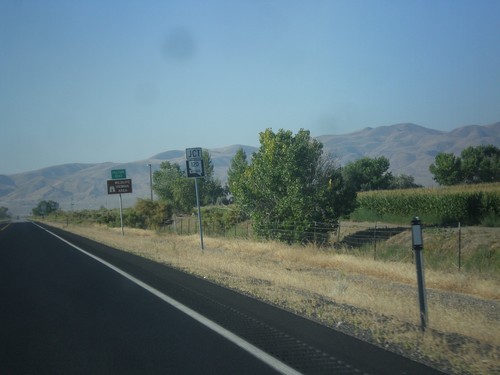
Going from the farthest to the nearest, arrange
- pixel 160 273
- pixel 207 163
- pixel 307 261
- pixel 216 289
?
pixel 207 163
pixel 307 261
pixel 160 273
pixel 216 289

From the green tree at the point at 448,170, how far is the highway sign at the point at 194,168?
51.8m

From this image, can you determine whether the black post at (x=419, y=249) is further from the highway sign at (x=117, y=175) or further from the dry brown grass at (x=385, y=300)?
the highway sign at (x=117, y=175)

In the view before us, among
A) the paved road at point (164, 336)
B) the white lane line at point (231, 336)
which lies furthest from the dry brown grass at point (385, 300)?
the white lane line at point (231, 336)

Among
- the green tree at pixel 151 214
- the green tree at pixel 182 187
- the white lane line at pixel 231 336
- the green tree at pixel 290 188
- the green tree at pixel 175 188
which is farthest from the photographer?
the green tree at pixel 182 187

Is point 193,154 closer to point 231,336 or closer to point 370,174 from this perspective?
point 231,336

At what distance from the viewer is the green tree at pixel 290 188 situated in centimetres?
3222

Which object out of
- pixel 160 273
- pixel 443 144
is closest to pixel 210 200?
pixel 160 273

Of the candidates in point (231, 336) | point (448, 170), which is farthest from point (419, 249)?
point (448, 170)

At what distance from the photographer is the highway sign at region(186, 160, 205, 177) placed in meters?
23.2

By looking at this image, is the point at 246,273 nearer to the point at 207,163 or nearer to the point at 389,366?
the point at 389,366

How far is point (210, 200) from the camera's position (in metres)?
95.5

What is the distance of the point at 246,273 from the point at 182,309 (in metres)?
6.39

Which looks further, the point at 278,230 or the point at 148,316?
the point at 278,230

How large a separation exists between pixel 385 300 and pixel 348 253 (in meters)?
12.8
